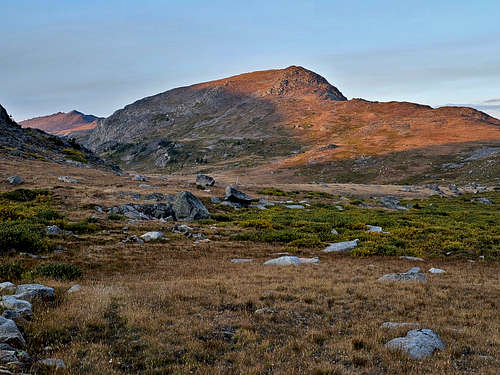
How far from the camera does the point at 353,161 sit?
121000mm

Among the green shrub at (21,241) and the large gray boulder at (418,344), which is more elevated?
the green shrub at (21,241)

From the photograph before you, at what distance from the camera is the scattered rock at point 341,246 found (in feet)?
64.8

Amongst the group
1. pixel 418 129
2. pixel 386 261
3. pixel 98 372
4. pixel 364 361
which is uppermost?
pixel 418 129

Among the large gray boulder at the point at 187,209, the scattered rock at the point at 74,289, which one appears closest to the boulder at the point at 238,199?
the large gray boulder at the point at 187,209

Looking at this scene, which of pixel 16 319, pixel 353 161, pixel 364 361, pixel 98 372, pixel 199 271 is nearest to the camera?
pixel 98 372

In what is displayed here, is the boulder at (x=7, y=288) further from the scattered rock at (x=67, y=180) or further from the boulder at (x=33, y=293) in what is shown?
the scattered rock at (x=67, y=180)

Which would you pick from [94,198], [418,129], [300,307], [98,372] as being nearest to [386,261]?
[300,307]

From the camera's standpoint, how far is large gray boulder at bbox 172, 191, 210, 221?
1098 inches

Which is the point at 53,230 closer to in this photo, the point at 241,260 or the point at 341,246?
the point at 241,260

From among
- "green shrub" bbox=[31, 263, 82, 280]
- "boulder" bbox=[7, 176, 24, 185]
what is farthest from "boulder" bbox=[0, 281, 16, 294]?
"boulder" bbox=[7, 176, 24, 185]

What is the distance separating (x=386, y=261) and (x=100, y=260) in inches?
559

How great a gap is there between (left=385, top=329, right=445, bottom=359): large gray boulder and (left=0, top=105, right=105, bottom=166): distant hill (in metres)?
Answer: 53.8

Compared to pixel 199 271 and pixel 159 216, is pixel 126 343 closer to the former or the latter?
pixel 199 271

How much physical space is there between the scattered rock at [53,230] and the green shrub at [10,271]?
6.02 metres
